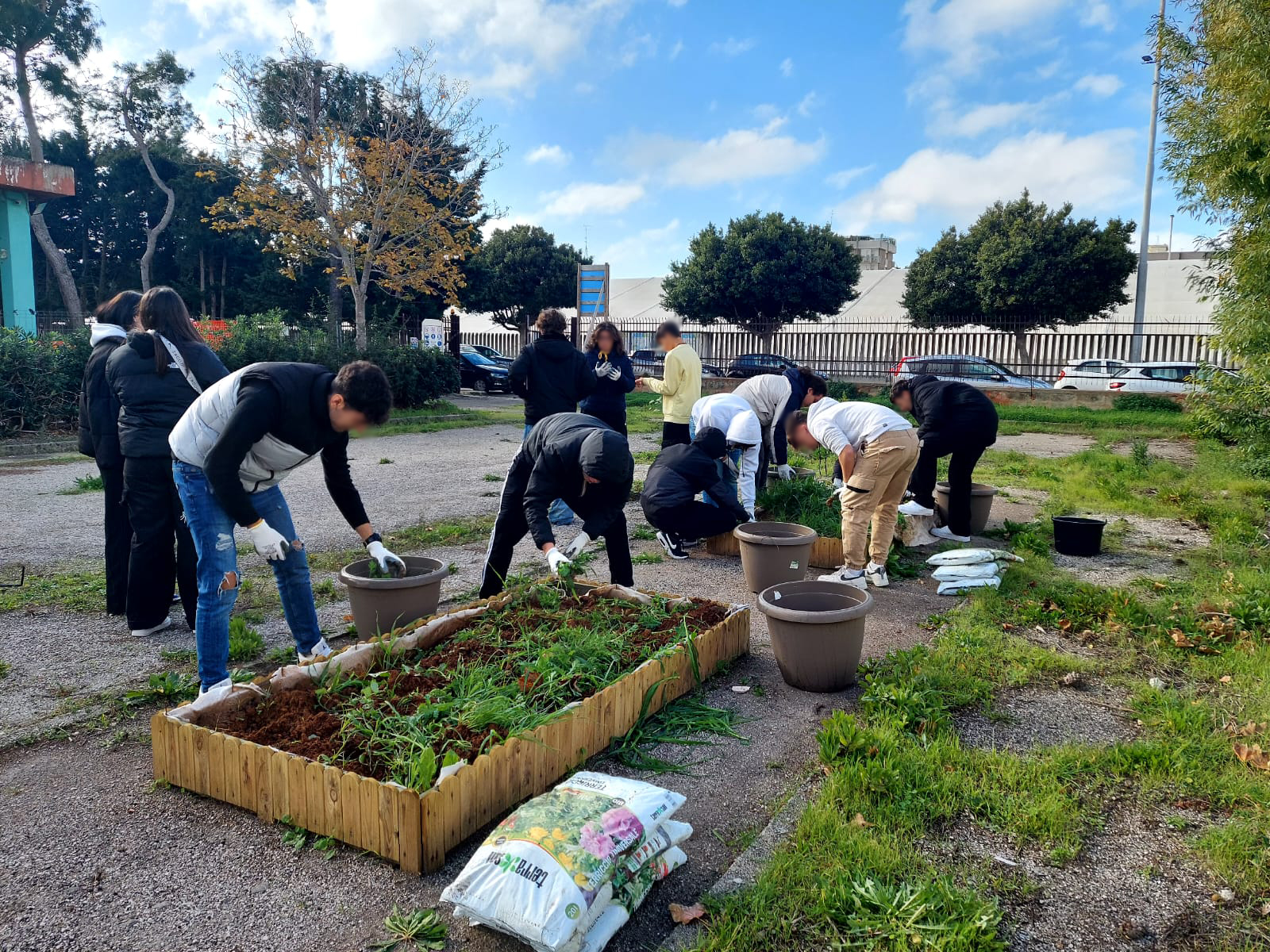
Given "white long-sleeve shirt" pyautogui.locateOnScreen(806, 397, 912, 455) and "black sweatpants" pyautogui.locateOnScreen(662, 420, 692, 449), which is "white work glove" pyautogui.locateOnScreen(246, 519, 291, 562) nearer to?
"white long-sleeve shirt" pyautogui.locateOnScreen(806, 397, 912, 455)

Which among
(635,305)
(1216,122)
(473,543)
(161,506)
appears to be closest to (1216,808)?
(161,506)

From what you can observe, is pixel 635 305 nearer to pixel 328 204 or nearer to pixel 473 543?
pixel 328 204

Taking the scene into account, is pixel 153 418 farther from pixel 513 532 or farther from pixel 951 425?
pixel 951 425

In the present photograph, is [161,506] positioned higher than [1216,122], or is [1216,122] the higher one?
[1216,122]

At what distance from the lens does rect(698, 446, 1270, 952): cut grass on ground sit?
2480mm

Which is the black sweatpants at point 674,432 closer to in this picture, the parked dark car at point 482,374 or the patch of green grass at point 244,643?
the patch of green grass at point 244,643

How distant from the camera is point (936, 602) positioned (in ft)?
19.0

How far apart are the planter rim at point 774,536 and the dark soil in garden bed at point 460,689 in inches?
43.6

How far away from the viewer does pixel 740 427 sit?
21.8 feet

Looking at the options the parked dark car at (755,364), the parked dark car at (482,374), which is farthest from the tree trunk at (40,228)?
the parked dark car at (755,364)

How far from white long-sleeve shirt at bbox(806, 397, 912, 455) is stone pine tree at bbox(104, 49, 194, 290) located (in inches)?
1246

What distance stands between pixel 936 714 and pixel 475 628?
216cm

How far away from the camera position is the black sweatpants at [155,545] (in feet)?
15.1

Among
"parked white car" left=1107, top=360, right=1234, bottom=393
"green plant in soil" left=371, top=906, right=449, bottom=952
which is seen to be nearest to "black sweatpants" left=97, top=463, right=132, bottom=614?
"green plant in soil" left=371, top=906, right=449, bottom=952
